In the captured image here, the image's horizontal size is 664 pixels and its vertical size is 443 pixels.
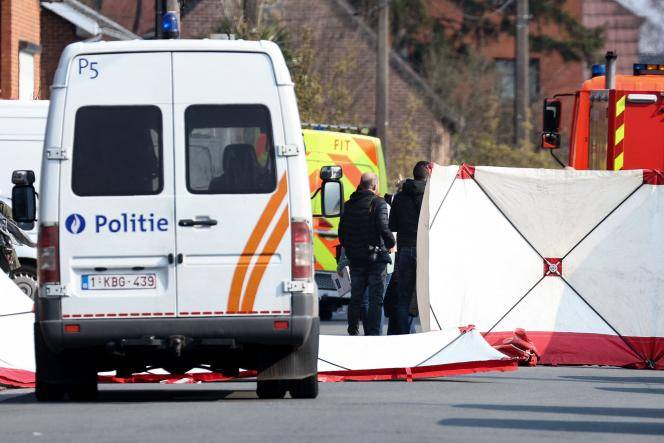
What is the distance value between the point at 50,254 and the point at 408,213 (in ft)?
21.5

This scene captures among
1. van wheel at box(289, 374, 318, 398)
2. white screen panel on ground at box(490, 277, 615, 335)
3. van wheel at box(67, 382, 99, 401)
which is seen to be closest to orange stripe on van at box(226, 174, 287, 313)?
van wheel at box(289, 374, 318, 398)

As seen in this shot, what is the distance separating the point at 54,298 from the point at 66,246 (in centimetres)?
35

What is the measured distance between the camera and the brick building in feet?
94.6

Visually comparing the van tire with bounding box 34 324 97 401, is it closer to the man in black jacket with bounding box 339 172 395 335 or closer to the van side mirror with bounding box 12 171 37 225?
the van side mirror with bounding box 12 171 37 225

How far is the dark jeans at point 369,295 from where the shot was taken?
17.2m

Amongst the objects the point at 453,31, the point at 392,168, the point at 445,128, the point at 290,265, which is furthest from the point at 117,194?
the point at 453,31

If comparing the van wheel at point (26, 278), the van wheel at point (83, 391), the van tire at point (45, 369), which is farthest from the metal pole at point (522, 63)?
the van tire at point (45, 369)

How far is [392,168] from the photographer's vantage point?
1784 inches

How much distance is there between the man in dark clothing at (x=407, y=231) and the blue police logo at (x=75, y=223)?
643cm

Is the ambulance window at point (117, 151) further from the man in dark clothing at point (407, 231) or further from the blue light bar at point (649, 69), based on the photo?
the blue light bar at point (649, 69)

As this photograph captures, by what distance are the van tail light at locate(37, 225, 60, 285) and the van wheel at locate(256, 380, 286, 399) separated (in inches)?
65.7

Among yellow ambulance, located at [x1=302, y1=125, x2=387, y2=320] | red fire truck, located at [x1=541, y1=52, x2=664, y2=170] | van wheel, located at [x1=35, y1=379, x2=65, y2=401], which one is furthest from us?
yellow ambulance, located at [x1=302, y1=125, x2=387, y2=320]

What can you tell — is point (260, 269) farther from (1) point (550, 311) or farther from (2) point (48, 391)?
(1) point (550, 311)

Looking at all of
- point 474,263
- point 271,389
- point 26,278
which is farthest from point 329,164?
point 271,389
